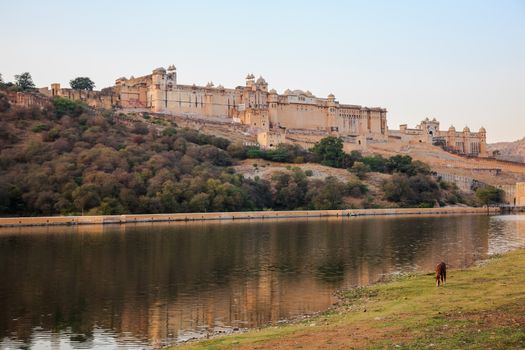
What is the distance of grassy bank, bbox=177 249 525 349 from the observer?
35.0ft

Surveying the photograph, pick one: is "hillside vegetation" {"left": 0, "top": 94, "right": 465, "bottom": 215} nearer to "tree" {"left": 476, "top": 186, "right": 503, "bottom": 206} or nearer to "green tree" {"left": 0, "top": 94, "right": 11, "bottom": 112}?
"green tree" {"left": 0, "top": 94, "right": 11, "bottom": 112}

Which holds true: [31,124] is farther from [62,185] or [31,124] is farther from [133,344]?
[133,344]

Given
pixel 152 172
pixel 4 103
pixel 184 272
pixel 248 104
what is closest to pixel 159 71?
pixel 248 104

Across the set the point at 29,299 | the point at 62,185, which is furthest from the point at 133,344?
the point at 62,185

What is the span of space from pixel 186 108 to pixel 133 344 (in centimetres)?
6830

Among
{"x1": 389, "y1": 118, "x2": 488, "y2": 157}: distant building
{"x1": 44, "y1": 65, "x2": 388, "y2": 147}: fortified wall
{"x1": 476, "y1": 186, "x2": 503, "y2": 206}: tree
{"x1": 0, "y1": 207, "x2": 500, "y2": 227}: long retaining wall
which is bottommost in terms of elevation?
{"x1": 0, "y1": 207, "x2": 500, "y2": 227}: long retaining wall

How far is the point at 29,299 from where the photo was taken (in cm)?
1812

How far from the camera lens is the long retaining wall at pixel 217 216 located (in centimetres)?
4247

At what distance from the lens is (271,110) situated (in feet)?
281

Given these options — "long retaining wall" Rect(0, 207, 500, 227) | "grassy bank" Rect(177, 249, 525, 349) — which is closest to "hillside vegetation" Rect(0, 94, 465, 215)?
"long retaining wall" Rect(0, 207, 500, 227)

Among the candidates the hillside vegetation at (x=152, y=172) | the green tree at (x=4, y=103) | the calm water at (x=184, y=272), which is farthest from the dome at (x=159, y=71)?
the calm water at (x=184, y=272)

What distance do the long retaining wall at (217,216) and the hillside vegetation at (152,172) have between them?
3.92 ft

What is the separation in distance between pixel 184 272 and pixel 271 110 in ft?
209

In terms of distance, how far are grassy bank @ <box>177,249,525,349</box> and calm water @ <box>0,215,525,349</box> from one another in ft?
5.62
